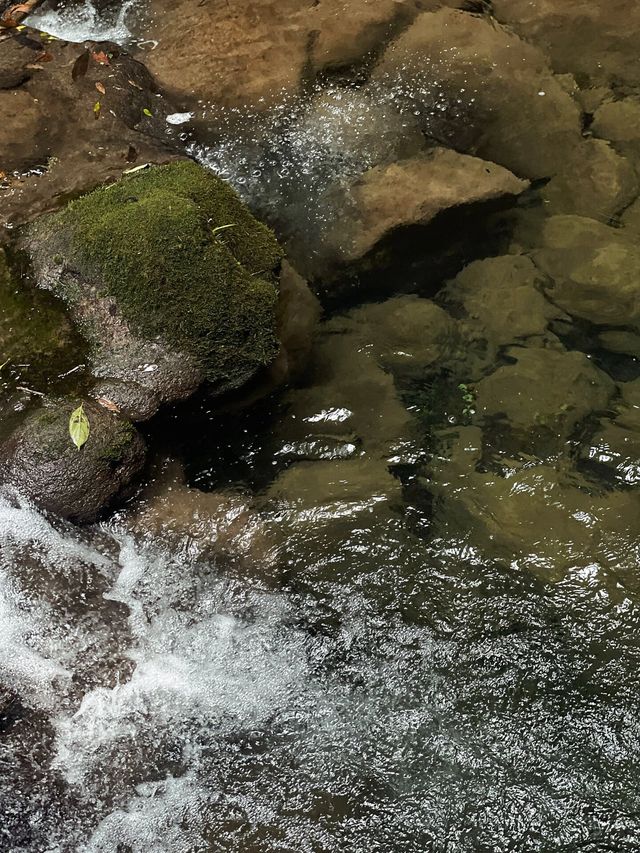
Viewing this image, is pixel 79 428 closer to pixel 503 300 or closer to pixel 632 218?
Answer: pixel 503 300

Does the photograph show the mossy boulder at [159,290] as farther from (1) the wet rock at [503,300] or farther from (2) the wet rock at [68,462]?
(1) the wet rock at [503,300]

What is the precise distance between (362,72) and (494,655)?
4432mm

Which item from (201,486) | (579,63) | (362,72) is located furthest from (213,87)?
(201,486)

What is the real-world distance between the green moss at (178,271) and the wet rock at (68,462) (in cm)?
54

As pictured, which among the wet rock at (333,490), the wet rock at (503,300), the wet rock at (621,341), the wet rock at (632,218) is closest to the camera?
the wet rock at (333,490)

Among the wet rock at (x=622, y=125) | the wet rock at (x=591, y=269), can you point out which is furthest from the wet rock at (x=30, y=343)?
the wet rock at (x=622, y=125)

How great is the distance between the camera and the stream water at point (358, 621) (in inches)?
120

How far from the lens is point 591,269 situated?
15.3ft

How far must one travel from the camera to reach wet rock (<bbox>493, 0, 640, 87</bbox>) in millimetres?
5762

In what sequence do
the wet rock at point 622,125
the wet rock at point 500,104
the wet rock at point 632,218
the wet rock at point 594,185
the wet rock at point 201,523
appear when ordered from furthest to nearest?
the wet rock at point 622,125, the wet rock at point 500,104, the wet rock at point 594,185, the wet rock at point 632,218, the wet rock at point 201,523

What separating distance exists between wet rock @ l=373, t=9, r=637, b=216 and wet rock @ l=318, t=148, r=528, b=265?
261mm

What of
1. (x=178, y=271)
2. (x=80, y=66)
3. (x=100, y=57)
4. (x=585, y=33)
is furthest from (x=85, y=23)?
(x=585, y=33)

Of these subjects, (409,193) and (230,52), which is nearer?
(409,193)

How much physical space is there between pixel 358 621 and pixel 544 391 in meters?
1.63
